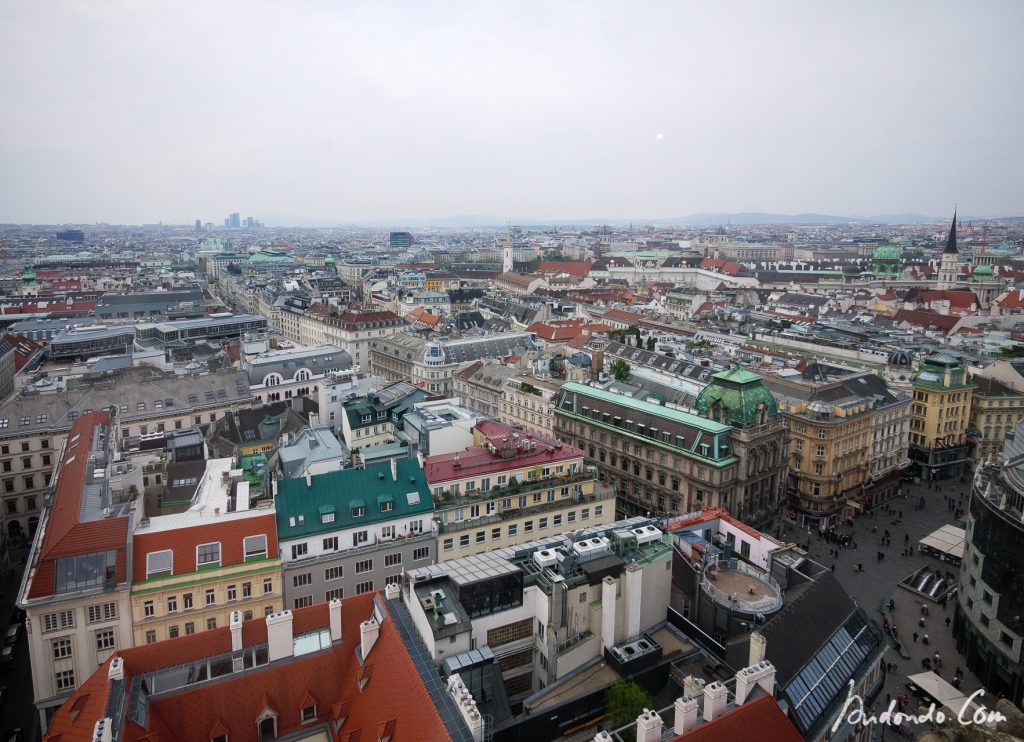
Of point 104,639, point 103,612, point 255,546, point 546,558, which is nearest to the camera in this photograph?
point 546,558

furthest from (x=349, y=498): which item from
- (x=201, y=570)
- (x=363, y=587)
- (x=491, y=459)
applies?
(x=491, y=459)

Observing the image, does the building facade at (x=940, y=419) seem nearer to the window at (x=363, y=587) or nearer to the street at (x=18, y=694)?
the window at (x=363, y=587)

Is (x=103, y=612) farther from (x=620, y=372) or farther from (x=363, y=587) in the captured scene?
(x=620, y=372)

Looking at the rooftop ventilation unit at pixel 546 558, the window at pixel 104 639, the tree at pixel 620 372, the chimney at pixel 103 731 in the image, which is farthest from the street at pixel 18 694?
the tree at pixel 620 372

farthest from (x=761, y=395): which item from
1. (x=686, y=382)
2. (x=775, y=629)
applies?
(x=775, y=629)

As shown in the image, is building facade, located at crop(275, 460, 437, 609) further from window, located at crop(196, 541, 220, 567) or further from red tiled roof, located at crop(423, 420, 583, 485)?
window, located at crop(196, 541, 220, 567)

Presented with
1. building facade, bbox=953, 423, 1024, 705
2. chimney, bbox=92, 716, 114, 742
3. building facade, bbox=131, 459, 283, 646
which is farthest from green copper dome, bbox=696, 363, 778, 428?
chimney, bbox=92, 716, 114, 742
